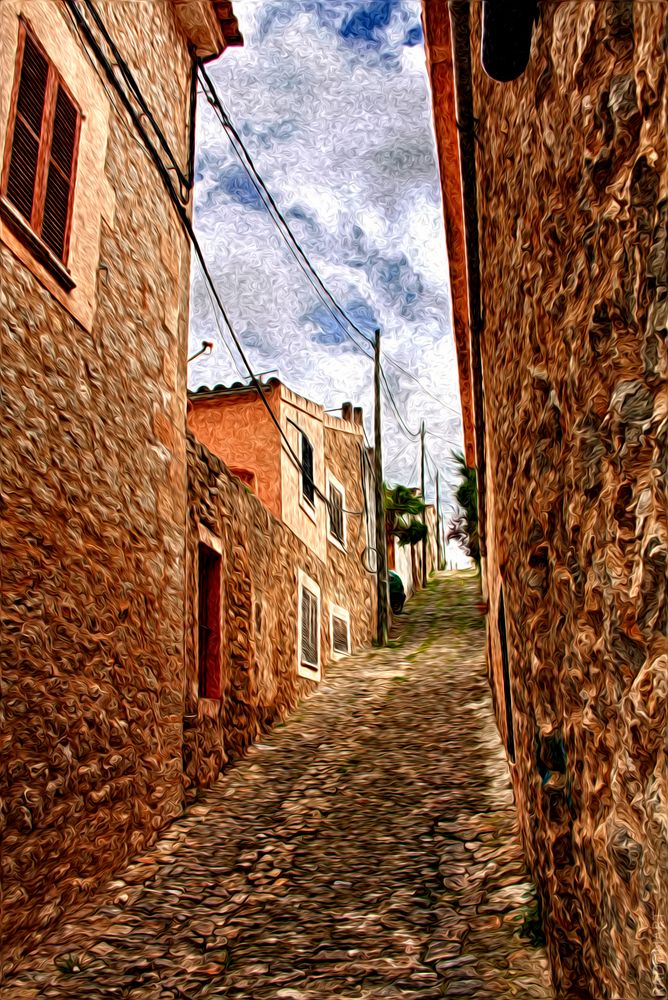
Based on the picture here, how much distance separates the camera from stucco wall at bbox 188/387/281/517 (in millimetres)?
14430

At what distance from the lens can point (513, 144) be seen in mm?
4246

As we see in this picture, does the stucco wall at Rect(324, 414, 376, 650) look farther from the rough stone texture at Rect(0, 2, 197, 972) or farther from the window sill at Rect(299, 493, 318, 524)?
the rough stone texture at Rect(0, 2, 197, 972)

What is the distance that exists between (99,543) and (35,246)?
2.26 m

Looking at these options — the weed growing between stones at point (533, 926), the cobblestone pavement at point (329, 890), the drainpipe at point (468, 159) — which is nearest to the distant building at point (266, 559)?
the cobblestone pavement at point (329, 890)

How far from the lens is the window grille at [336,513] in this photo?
59.1 feet

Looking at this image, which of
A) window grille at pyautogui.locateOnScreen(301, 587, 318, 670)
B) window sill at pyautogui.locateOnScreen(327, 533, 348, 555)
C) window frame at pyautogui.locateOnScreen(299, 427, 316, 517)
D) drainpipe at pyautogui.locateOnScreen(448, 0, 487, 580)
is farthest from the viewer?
window sill at pyautogui.locateOnScreen(327, 533, 348, 555)

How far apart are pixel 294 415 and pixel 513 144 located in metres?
11.9

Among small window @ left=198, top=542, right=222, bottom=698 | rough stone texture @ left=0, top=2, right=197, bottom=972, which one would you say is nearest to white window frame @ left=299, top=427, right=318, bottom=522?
small window @ left=198, top=542, right=222, bottom=698

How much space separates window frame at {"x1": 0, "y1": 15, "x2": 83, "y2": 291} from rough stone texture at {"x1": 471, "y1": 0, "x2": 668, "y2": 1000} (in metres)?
3.22

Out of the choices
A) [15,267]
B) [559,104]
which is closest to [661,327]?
[559,104]

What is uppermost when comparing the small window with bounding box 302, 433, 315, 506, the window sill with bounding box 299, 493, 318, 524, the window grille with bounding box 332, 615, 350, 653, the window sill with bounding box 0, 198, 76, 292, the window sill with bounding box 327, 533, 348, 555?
the small window with bounding box 302, 433, 315, 506

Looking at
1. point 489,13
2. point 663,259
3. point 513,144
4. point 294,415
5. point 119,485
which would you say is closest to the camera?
point 663,259

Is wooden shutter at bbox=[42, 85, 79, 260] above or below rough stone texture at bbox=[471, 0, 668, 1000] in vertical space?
above

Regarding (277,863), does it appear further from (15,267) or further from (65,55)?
(65,55)
